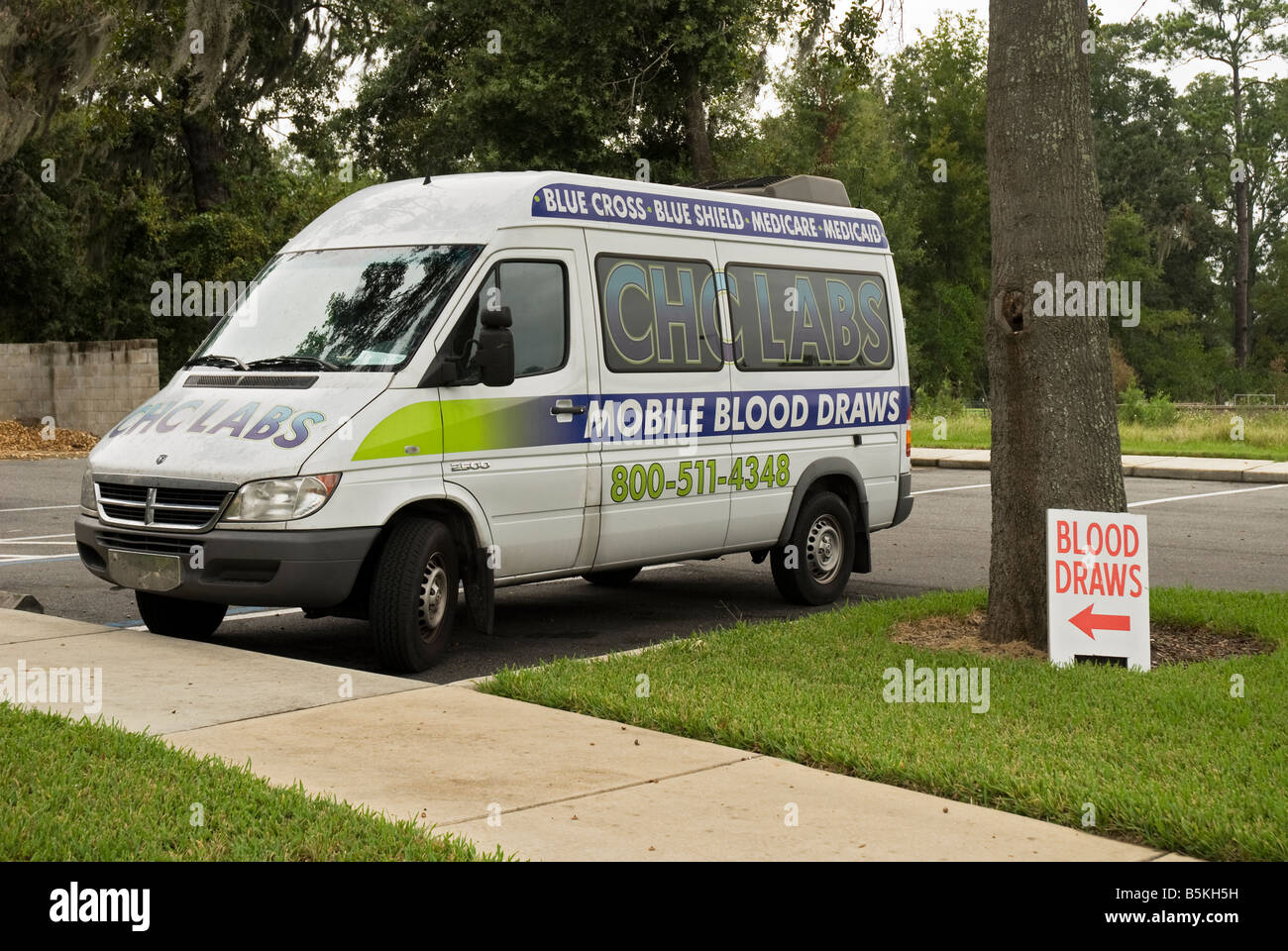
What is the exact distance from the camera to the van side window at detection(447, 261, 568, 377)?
8852 mm

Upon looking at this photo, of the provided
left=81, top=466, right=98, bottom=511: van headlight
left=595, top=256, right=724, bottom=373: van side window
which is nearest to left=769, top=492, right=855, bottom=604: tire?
left=595, top=256, right=724, bottom=373: van side window

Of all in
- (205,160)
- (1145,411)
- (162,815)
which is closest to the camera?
(162,815)

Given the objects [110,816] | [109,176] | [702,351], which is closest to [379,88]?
[109,176]

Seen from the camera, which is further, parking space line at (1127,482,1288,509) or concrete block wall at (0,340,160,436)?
concrete block wall at (0,340,160,436)

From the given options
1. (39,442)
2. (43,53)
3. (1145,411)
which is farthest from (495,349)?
(1145,411)

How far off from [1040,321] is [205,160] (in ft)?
97.6

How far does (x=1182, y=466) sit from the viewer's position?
23.4m

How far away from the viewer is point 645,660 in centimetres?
821

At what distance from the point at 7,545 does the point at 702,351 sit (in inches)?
297

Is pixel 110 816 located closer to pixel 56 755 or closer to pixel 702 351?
pixel 56 755

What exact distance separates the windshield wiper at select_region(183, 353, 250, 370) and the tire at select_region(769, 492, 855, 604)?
402 centimetres

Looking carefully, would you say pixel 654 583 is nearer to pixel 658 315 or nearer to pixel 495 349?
pixel 658 315

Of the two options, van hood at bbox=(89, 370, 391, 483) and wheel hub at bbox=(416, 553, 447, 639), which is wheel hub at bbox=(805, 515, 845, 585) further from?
van hood at bbox=(89, 370, 391, 483)

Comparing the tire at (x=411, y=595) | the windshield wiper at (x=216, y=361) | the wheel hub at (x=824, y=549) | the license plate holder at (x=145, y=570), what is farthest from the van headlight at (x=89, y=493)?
the wheel hub at (x=824, y=549)
